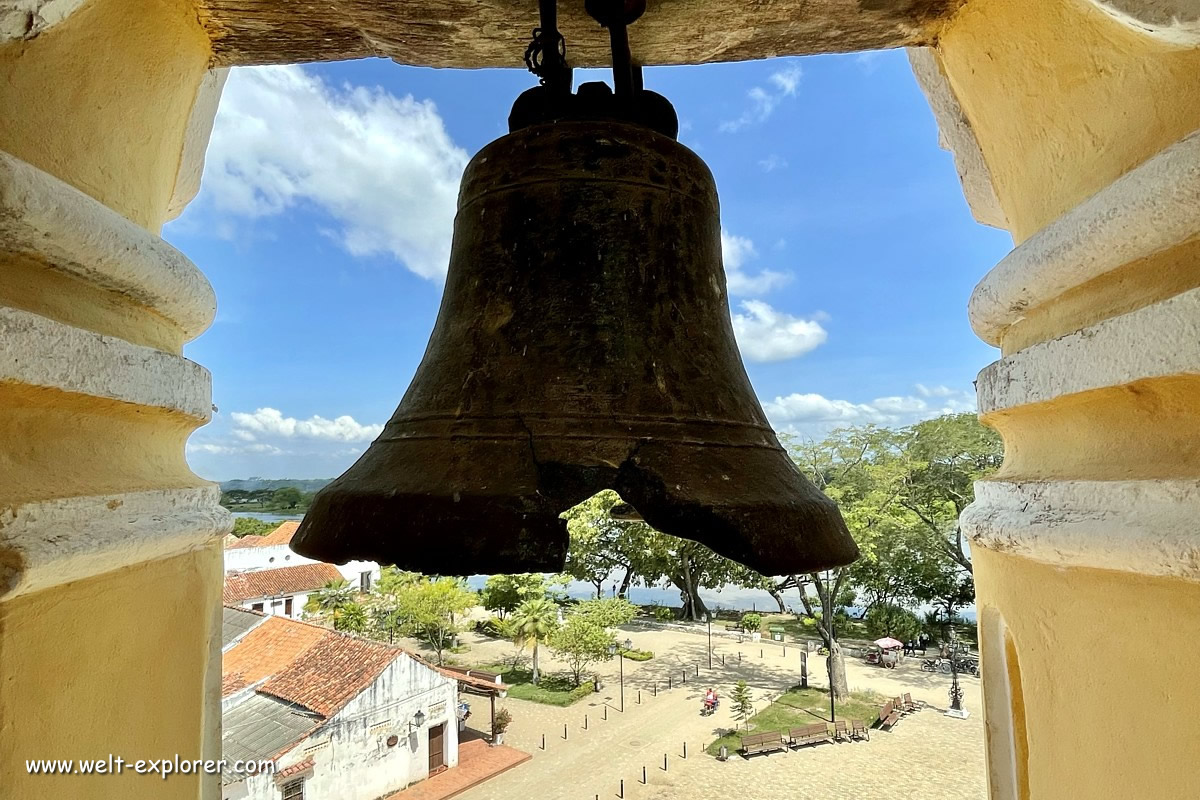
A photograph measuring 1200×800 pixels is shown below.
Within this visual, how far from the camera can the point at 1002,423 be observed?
4.68ft

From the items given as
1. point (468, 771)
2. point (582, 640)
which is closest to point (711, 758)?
point (468, 771)

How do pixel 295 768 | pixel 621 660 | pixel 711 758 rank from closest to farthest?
pixel 295 768 < pixel 711 758 < pixel 621 660

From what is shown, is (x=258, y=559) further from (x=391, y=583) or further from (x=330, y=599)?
(x=391, y=583)

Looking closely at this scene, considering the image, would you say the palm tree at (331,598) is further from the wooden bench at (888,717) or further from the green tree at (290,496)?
the wooden bench at (888,717)

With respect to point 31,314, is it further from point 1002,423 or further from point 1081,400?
point 1002,423

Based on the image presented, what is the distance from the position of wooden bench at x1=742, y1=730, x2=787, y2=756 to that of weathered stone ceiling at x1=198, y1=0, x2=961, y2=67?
13688 millimetres

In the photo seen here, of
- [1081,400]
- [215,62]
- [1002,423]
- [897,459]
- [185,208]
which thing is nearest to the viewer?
[1081,400]

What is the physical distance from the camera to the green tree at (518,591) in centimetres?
1895

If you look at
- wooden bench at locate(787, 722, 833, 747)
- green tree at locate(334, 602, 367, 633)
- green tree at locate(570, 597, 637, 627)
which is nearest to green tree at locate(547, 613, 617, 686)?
green tree at locate(570, 597, 637, 627)

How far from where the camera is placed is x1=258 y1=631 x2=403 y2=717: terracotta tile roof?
33.0 ft

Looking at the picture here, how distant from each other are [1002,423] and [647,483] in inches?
36.4

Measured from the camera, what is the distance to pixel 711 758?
13.0 m

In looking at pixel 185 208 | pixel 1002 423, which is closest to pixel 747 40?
pixel 1002 423

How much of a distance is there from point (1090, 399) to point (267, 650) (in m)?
13.4
